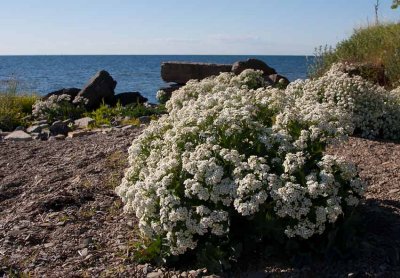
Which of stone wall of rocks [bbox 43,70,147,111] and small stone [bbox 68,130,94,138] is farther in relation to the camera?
stone wall of rocks [bbox 43,70,147,111]

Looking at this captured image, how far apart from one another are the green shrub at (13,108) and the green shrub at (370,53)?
6078mm

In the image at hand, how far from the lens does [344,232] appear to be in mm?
3975

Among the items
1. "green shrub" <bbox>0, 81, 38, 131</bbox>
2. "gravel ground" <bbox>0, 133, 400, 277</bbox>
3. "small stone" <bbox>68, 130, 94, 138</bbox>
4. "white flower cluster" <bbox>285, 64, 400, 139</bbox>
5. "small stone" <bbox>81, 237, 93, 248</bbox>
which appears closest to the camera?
"gravel ground" <bbox>0, 133, 400, 277</bbox>

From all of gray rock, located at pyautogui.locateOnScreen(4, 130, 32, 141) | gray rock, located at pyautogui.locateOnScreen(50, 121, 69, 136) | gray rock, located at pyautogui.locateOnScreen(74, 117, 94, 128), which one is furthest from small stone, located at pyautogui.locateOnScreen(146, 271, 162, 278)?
gray rock, located at pyautogui.locateOnScreen(74, 117, 94, 128)

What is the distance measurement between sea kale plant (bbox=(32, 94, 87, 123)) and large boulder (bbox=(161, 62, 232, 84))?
255 centimetres

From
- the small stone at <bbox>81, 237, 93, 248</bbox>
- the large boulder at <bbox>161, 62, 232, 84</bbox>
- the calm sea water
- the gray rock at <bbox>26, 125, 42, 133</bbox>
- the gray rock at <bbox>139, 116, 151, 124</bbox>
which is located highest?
the large boulder at <bbox>161, 62, 232, 84</bbox>

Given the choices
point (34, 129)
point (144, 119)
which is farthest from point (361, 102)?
point (34, 129)

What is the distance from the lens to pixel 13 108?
1271 centimetres

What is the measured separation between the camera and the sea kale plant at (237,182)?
3.78 metres

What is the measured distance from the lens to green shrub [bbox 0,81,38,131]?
11562mm

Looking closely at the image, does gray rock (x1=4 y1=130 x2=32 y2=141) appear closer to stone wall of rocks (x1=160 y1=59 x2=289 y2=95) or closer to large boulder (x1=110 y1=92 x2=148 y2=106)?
large boulder (x1=110 y1=92 x2=148 y2=106)

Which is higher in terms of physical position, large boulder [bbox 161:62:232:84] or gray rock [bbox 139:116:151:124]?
large boulder [bbox 161:62:232:84]

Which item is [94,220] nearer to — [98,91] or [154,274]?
[154,274]

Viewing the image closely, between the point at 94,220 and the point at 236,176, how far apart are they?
1.70 metres
